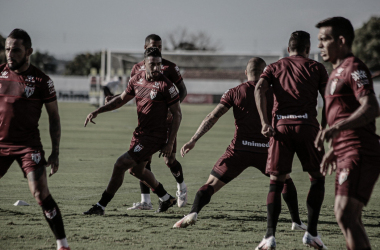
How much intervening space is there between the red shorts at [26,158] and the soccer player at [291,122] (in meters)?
2.21

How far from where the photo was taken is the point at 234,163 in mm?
6035

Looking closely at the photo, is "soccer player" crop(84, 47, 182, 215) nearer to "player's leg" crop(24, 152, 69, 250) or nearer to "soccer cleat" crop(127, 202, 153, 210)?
"soccer cleat" crop(127, 202, 153, 210)

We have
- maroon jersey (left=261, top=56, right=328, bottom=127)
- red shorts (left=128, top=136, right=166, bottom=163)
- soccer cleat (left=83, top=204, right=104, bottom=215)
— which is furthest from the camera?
red shorts (left=128, top=136, right=166, bottom=163)

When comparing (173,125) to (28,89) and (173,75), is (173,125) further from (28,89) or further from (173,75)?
(28,89)

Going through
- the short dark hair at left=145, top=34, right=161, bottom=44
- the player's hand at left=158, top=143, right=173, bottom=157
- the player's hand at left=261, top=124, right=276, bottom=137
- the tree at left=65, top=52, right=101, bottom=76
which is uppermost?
the short dark hair at left=145, top=34, right=161, bottom=44

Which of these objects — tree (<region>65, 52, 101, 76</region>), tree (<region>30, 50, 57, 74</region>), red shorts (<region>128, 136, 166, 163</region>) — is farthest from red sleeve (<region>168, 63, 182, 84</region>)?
tree (<region>30, 50, 57, 74</region>)

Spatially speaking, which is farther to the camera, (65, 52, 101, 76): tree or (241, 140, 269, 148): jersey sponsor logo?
(65, 52, 101, 76): tree

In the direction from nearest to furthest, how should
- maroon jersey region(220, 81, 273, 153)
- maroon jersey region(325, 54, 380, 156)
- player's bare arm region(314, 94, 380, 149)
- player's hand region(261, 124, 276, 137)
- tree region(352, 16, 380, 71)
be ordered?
player's bare arm region(314, 94, 380, 149) < maroon jersey region(325, 54, 380, 156) < player's hand region(261, 124, 276, 137) < maroon jersey region(220, 81, 273, 153) < tree region(352, 16, 380, 71)

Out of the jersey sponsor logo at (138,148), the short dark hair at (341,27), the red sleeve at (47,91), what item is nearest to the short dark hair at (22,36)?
the red sleeve at (47,91)

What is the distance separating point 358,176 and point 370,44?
6493 cm

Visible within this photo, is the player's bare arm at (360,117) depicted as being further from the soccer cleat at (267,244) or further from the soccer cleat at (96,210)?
the soccer cleat at (96,210)

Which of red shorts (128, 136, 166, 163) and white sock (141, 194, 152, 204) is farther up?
red shorts (128, 136, 166, 163)

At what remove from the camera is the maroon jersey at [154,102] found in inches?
269

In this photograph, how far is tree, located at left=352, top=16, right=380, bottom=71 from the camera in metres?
64.0
